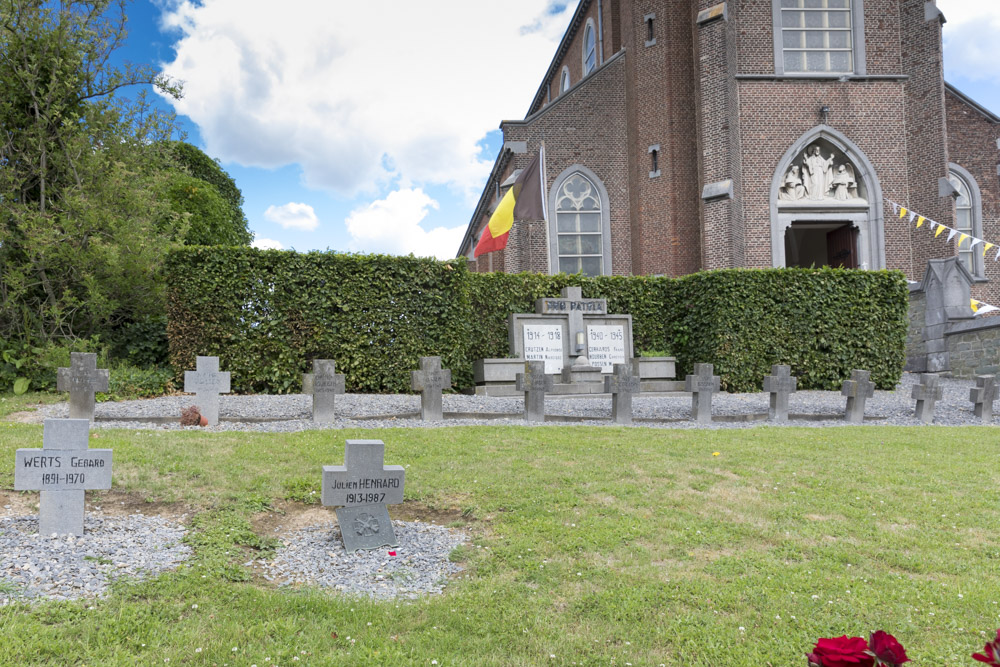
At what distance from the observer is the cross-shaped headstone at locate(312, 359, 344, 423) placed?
8.44m

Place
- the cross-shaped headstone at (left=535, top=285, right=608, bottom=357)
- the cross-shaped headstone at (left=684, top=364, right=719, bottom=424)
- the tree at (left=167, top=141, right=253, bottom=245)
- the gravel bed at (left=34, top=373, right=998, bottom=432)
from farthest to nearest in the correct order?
the tree at (left=167, top=141, right=253, bottom=245)
the cross-shaped headstone at (left=535, top=285, right=608, bottom=357)
the cross-shaped headstone at (left=684, top=364, right=719, bottom=424)
the gravel bed at (left=34, top=373, right=998, bottom=432)

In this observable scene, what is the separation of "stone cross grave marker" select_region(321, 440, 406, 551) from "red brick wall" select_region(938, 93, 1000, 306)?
81.6ft

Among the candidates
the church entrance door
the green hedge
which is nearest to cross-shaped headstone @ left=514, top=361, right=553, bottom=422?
the green hedge

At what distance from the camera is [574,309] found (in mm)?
13914

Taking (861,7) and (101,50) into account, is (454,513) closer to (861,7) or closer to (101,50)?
(101,50)

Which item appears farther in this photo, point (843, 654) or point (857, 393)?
point (857, 393)

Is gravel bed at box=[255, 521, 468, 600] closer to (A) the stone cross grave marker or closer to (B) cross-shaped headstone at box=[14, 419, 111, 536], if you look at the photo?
(A) the stone cross grave marker

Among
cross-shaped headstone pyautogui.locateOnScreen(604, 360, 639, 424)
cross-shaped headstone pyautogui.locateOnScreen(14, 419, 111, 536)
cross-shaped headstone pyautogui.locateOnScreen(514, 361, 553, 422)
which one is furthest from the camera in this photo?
cross-shaped headstone pyautogui.locateOnScreen(604, 360, 639, 424)

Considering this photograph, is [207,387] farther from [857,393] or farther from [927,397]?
[927,397]

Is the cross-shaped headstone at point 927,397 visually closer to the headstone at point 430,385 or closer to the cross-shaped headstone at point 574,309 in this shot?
the cross-shaped headstone at point 574,309

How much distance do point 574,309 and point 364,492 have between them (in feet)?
32.0

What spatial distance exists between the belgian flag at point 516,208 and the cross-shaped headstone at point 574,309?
3.52 m

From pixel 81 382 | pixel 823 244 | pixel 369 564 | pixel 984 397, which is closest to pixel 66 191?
pixel 81 382

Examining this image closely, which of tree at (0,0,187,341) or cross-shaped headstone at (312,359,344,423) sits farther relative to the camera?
tree at (0,0,187,341)
